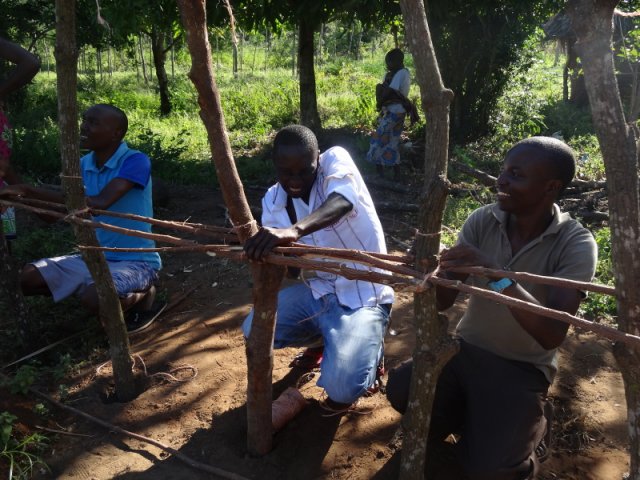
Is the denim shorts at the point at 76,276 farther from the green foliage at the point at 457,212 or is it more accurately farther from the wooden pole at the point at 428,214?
the green foliage at the point at 457,212

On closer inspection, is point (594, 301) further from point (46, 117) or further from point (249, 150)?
point (46, 117)

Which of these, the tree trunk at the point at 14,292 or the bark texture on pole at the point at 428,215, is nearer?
the bark texture on pole at the point at 428,215

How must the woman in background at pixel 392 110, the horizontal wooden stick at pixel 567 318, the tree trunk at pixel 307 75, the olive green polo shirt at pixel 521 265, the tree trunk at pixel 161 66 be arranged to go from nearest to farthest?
the horizontal wooden stick at pixel 567 318
the olive green polo shirt at pixel 521 265
the woman in background at pixel 392 110
the tree trunk at pixel 307 75
the tree trunk at pixel 161 66

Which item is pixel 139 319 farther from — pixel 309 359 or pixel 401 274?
pixel 401 274

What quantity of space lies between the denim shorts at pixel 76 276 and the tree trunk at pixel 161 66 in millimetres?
8689

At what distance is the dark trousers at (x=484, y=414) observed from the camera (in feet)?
6.88

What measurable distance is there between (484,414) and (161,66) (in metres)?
11.4

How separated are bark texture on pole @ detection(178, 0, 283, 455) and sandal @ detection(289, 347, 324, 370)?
0.64m

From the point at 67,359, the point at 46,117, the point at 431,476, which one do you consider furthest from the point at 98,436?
the point at 46,117

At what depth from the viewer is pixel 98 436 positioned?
2619 mm

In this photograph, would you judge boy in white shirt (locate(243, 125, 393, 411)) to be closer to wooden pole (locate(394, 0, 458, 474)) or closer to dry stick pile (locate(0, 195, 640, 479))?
dry stick pile (locate(0, 195, 640, 479))

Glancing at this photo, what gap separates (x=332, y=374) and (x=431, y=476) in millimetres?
557

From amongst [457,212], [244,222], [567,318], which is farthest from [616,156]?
[457,212]

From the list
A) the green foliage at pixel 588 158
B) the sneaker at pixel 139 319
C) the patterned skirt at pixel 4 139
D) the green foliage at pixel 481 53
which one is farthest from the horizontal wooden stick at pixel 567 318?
the green foliage at pixel 481 53
